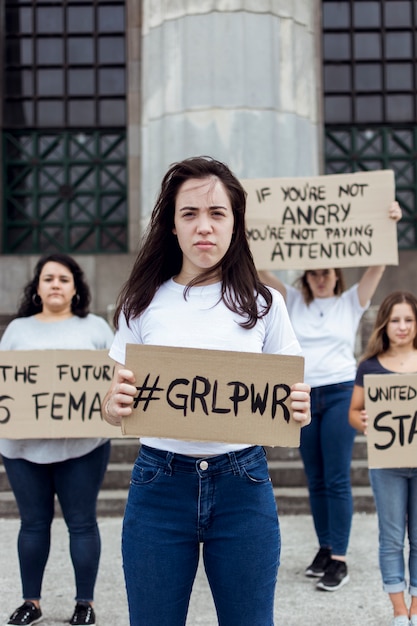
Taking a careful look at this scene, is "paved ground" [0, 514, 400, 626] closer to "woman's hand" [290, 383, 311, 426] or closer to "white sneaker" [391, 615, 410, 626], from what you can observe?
"white sneaker" [391, 615, 410, 626]

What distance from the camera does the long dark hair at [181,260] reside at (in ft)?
6.84

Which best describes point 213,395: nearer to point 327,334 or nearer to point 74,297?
point 74,297

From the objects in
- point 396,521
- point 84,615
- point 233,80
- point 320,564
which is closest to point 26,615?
point 84,615

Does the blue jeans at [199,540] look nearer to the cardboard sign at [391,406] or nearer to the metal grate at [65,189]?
the cardboard sign at [391,406]

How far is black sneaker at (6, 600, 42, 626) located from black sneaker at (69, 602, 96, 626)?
0.18 meters

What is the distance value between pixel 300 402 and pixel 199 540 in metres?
0.47

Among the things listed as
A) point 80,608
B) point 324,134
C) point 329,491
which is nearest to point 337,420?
point 329,491

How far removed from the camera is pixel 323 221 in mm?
4578

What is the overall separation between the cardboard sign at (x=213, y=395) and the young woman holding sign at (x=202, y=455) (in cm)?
4

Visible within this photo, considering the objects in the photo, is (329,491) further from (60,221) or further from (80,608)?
A: (60,221)

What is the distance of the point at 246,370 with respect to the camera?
6.81 ft

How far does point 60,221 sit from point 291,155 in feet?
12.1

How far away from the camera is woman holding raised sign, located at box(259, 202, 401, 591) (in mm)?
4199

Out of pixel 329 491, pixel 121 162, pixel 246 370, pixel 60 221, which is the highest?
pixel 121 162
